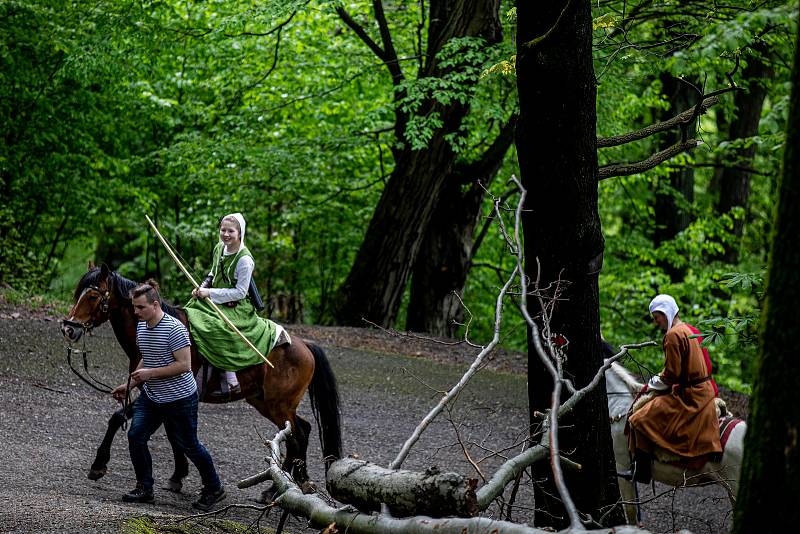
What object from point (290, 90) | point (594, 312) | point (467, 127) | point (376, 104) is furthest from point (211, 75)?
point (594, 312)

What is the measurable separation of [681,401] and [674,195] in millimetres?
14736

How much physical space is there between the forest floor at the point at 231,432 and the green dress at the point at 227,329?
80 centimetres

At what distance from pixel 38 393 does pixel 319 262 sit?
1145 centimetres

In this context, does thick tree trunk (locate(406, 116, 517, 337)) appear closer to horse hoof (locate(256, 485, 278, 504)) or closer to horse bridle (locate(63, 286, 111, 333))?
horse hoof (locate(256, 485, 278, 504))

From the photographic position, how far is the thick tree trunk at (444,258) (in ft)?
62.5

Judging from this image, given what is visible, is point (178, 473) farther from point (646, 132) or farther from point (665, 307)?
point (646, 132)

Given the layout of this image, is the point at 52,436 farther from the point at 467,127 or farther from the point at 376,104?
the point at 376,104

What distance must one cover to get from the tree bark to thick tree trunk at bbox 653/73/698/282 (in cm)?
626

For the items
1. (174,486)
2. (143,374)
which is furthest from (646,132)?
(174,486)

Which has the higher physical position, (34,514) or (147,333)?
(147,333)

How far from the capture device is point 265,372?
344 inches

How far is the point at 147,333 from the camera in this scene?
23.7 ft

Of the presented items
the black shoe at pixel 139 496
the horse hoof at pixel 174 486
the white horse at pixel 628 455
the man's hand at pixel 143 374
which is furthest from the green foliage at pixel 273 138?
the black shoe at pixel 139 496

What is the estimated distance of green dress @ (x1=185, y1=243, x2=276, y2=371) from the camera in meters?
8.35
